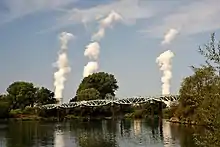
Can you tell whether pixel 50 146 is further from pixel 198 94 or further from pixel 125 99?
pixel 125 99

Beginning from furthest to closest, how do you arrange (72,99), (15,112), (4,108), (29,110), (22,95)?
(72,99)
(22,95)
(29,110)
(15,112)
(4,108)

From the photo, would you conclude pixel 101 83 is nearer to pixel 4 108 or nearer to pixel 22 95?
pixel 22 95

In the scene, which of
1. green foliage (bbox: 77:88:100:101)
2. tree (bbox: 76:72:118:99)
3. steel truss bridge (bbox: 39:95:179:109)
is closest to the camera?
steel truss bridge (bbox: 39:95:179:109)

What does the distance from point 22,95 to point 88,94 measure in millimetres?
22112

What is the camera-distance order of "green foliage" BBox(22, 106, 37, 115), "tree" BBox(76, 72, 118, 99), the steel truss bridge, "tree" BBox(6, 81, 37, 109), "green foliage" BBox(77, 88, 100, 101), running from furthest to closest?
"tree" BBox(76, 72, 118, 99) → "tree" BBox(6, 81, 37, 109) → "green foliage" BBox(22, 106, 37, 115) → "green foliage" BBox(77, 88, 100, 101) → the steel truss bridge

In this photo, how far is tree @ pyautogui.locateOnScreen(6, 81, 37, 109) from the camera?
140m

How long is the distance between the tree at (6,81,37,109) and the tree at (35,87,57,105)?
5.69ft

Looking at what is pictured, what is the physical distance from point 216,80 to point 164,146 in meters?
32.4

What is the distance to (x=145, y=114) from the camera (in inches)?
5084

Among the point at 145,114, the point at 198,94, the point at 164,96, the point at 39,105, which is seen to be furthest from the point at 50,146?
the point at 39,105

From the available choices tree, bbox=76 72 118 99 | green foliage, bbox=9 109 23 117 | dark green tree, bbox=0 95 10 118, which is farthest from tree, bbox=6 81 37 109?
tree, bbox=76 72 118 99

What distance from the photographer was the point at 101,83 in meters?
144

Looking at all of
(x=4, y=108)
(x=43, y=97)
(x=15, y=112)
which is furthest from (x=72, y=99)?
(x=4, y=108)

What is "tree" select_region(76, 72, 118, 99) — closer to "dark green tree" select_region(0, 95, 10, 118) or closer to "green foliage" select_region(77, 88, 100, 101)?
"green foliage" select_region(77, 88, 100, 101)
